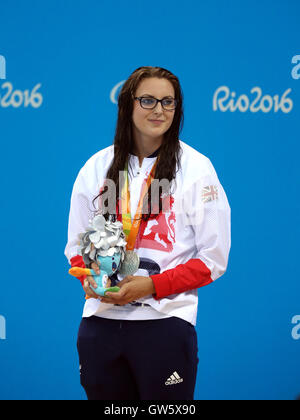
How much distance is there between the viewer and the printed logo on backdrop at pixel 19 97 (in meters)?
2.90

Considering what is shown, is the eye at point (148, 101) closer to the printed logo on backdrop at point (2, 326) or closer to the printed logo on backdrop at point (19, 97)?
the printed logo on backdrop at point (19, 97)

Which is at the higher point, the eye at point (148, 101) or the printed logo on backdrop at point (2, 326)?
the eye at point (148, 101)

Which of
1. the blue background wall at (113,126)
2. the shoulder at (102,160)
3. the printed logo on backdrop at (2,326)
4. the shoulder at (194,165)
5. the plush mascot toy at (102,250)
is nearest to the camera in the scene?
the plush mascot toy at (102,250)

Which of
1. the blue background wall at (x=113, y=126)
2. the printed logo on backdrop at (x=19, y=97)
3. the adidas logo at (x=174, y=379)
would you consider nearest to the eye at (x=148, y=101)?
the adidas logo at (x=174, y=379)

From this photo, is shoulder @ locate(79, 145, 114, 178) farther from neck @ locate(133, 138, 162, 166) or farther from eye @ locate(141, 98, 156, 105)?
eye @ locate(141, 98, 156, 105)

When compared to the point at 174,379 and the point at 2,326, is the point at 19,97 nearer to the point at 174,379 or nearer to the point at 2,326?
the point at 2,326

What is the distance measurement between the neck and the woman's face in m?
0.05

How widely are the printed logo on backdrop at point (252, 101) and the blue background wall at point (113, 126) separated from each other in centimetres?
1

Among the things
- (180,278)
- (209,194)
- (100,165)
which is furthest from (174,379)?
(100,165)

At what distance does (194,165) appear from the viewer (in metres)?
1.87

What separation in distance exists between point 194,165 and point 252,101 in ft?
3.88

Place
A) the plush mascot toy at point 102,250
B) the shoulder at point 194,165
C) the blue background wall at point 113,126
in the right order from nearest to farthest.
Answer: the plush mascot toy at point 102,250, the shoulder at point 194,165, the blue background wall at point 113,126

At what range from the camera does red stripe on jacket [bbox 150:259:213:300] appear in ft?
5.83
